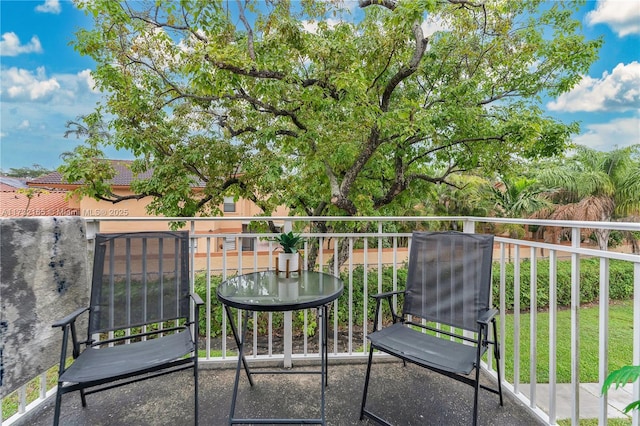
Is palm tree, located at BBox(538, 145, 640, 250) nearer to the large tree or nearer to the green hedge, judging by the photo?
the green hedge

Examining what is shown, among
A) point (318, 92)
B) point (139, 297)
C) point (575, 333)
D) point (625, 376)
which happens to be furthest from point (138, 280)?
point (318, 92)

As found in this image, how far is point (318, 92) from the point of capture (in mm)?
4809

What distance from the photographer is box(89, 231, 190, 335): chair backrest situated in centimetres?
204

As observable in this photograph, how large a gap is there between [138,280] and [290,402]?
4.46 feet

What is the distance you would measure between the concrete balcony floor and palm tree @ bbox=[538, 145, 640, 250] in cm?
1024

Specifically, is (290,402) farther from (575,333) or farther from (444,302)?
(575,333)

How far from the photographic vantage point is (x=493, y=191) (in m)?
11.7

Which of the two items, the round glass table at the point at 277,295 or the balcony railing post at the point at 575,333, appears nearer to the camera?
the balcony railing post at the point at 575,333

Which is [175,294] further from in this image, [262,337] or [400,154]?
[262,337]

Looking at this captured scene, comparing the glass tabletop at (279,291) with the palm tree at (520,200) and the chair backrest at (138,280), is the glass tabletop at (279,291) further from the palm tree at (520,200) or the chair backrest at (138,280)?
the palm tree at (520,200)

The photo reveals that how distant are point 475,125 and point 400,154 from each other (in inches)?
51.7

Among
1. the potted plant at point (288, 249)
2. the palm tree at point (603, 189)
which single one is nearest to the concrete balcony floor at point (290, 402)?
the potted plant at point (288, 249)

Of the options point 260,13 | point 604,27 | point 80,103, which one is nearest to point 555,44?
point 604,27

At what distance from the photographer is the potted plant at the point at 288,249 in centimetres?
218
